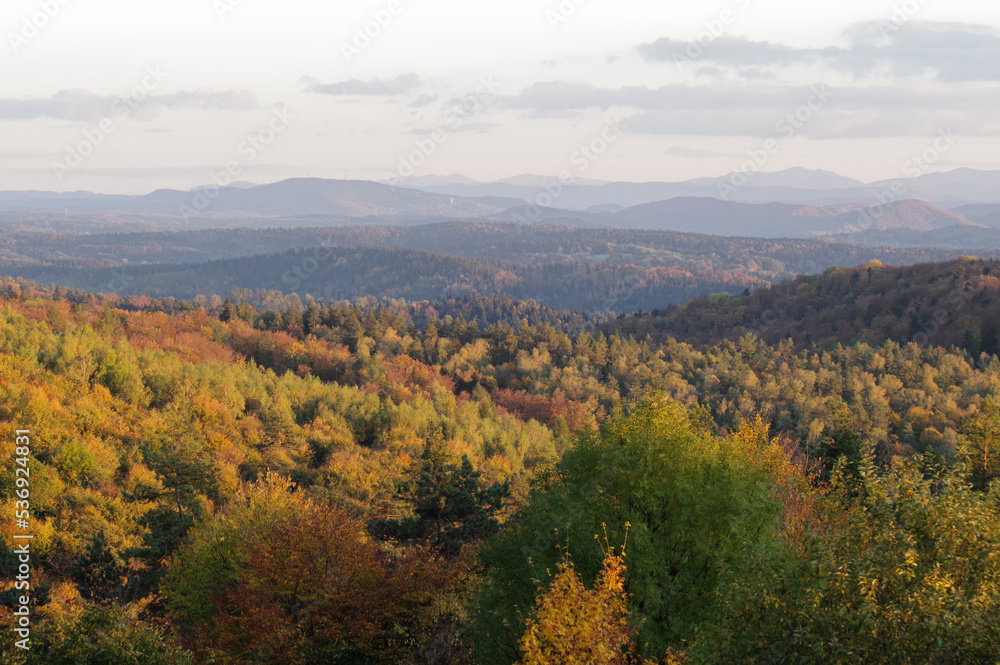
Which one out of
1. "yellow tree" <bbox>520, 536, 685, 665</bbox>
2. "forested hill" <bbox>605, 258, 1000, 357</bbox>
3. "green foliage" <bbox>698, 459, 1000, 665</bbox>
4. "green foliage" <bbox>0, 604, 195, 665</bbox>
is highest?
"green foliage" <bbox>698, 459, 1000, 665</bbox>

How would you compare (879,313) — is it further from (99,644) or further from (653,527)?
(99,644)

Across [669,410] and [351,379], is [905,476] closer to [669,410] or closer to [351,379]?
[669,410]

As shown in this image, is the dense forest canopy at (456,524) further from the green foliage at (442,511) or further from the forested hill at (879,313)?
the forested hill at (879,313)

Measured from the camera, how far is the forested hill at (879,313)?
15238cm

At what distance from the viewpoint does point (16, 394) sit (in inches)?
2148

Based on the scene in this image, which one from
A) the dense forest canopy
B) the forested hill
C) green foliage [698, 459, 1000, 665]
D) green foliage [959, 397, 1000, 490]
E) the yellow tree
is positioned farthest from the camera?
the forested hill

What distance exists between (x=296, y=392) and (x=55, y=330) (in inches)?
1218

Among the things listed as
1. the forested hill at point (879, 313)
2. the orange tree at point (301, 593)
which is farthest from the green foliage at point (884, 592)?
the forested hill at point (879, 313)

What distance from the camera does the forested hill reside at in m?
152

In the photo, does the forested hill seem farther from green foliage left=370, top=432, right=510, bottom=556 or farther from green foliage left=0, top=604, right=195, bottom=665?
green foliage left=0, top=604, right=195, bottom=665

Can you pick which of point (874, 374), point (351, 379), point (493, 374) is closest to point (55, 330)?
point (351, 379)

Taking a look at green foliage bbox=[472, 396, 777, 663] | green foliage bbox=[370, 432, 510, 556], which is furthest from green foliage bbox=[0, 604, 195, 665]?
green foliage bbox=[370, 432, 510, 556]

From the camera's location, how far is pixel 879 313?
559ft

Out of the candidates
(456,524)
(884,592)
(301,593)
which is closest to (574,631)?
(884,592)
